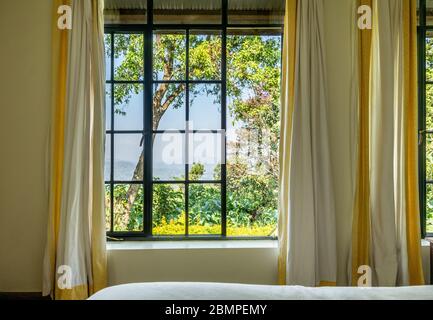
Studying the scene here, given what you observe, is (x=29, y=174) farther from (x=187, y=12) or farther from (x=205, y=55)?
(x=187, y=12)

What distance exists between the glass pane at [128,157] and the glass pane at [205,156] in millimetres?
390

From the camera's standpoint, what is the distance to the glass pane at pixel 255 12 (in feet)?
9.59

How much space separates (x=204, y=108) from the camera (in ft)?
9.65

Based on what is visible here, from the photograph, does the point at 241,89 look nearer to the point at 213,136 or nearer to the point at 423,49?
the point at 213,136

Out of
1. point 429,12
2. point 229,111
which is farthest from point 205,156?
point 429,12

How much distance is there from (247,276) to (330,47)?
1769 mm

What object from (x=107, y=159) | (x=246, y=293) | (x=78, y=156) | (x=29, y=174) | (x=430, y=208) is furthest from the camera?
(x=430, y=208)

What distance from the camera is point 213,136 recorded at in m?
2.94

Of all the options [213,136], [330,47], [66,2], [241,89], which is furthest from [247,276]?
[66,2]

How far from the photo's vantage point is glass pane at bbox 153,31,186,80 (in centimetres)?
295

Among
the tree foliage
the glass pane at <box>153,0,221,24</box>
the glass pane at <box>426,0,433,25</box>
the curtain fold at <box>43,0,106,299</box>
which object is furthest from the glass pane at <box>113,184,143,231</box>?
the glass pane at <box>426,0,433,25</box>

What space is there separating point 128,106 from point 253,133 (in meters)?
0.98

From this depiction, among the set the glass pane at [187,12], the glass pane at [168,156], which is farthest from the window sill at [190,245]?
the glass pane at [187,12]

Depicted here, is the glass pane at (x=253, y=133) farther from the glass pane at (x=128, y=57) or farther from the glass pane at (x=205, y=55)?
the glass pane at (x=128, y=57)
